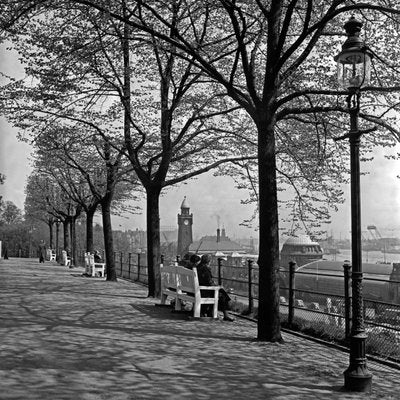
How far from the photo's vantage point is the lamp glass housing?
6.92m

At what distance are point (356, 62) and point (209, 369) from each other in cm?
426

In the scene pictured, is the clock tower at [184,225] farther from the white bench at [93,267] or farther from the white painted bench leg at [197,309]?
the white painted bench leg at [197,309]

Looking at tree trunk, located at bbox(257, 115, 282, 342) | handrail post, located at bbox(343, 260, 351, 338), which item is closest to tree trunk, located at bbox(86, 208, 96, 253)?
tree trunk, located at bbox(257, 115, 282, 342)

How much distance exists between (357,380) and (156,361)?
254 centimetres

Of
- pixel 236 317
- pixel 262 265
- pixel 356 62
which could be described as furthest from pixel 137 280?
pixel 356 62

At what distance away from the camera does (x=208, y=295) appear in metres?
11.9

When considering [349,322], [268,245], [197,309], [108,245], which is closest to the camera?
[349,322]

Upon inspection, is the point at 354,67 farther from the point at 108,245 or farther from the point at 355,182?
the point at 108,245

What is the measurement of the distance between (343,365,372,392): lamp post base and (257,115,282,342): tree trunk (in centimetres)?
298

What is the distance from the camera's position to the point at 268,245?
950 cm

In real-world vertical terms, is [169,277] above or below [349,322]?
above

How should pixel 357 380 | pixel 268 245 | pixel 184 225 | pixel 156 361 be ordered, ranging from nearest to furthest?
pixel 357 380 → pixel 156 361 → pixel 268 245 → pixel 184 225

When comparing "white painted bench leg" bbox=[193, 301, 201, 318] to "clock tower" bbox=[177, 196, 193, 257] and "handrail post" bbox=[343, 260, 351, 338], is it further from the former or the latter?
"clock tower" bbox=[177, 196, 193, 257]

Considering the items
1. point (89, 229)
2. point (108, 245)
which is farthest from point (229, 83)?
point (89, 229)
